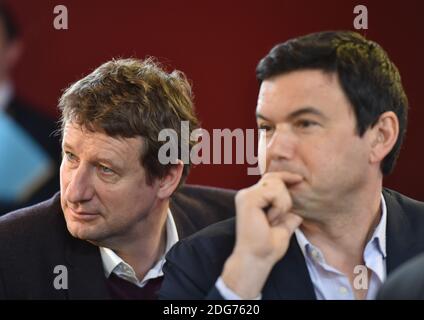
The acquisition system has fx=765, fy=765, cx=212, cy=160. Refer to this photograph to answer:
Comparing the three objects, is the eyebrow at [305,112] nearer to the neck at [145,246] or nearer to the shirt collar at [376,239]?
the shirt collar at [376,239]

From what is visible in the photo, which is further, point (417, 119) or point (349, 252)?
point (417, 119)

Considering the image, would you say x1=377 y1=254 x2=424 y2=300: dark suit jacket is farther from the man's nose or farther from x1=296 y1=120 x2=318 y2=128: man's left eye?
the man's nose

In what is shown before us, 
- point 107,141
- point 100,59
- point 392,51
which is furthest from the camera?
point 100,59

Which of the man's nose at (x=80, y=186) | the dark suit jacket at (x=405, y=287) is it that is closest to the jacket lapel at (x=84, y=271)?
the man's nose at (x=80, y=186)

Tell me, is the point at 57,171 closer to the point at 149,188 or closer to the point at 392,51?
the point at 149,188

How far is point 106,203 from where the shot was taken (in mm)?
1767

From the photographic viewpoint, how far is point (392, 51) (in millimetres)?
1923

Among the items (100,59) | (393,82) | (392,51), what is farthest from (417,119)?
(100,59)

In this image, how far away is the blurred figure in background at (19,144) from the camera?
2148mm

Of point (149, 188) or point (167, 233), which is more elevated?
point (149, 188)

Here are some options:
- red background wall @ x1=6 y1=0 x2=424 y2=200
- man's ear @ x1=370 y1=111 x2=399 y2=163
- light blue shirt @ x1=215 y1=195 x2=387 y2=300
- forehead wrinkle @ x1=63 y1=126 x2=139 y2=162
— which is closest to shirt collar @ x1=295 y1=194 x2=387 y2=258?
light blue shirt @ x1=215 y1=195 x2=387 y2=300

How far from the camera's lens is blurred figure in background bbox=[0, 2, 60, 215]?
7.05 ft

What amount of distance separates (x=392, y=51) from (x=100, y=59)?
784mm

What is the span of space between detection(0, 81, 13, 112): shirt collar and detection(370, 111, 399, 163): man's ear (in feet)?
3.53
